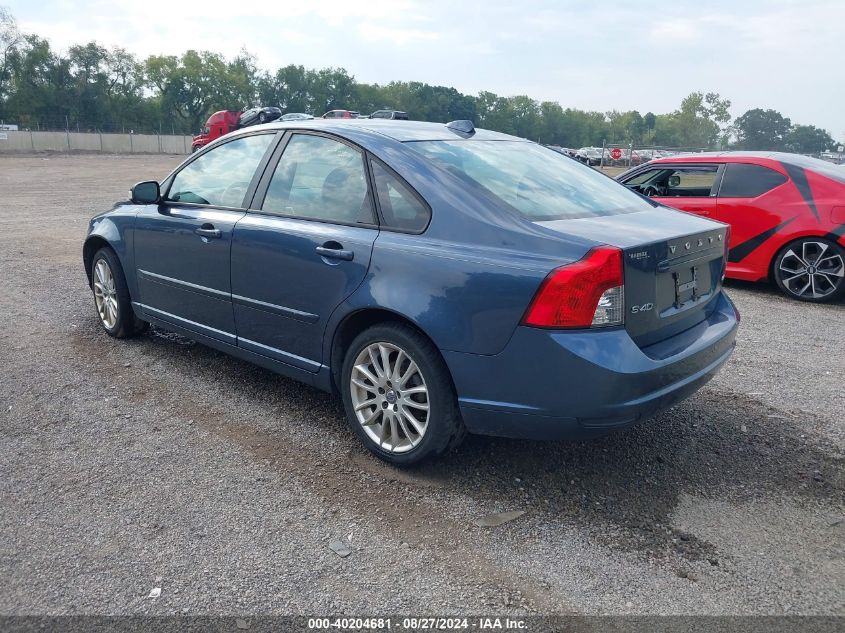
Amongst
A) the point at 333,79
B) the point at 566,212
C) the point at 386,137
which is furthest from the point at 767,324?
the point at 333,79

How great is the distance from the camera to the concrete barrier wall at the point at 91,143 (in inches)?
2135

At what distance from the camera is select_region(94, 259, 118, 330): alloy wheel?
5.57 meters

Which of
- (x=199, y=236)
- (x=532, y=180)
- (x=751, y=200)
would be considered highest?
(x=532, y=180)

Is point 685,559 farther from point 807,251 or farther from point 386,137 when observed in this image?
point 807,251

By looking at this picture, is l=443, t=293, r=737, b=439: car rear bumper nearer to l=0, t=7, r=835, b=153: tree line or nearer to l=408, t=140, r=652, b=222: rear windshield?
l=408, t=140, r=652, b=222: rear windshield

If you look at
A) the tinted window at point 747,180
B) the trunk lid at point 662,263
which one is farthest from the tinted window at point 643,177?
the trunk lid at point 662,263

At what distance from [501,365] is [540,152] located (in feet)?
5.83

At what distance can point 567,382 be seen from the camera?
2.94 meters

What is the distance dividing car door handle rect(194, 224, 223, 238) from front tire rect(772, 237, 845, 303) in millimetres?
6003

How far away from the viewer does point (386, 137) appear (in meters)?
3.80

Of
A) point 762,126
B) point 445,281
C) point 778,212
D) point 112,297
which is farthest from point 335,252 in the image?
point 762,126

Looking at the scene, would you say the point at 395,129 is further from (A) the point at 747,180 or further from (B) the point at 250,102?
(B) the point at 250,102

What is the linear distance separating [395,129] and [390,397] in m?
1.53

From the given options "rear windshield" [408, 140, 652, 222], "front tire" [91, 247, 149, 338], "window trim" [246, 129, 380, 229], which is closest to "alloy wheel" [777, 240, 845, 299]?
"rear windshield" [408, 140, 652, 222]
